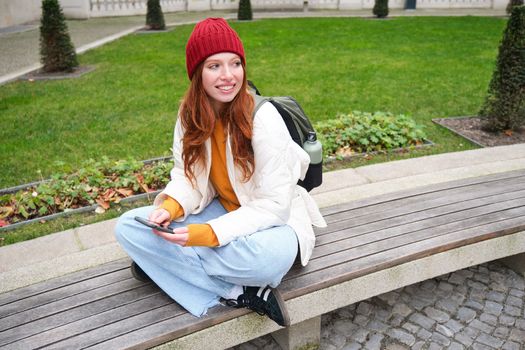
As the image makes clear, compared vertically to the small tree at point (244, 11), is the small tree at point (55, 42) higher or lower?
lower

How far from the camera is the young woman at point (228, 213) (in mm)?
2258

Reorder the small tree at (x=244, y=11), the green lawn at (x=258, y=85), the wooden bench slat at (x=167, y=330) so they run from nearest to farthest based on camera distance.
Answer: the wooden bench slat at (x=167, y=330) → the green lawn at (x=258, y=85) → the small tree at (x=244, y=11)

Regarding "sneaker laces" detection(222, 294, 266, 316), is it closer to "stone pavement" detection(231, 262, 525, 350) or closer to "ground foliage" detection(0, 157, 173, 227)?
"stone pavement" detection(231, 262, 525, 350)

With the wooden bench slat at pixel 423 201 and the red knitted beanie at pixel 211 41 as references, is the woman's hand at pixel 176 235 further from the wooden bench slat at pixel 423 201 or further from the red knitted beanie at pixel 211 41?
the wooden bench slat at pixel 423 201

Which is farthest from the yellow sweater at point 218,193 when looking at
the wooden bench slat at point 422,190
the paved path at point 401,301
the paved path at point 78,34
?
the paved path at point 78,34

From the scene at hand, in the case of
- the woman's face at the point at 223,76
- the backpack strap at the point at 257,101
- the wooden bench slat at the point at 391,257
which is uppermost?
the woman's face at the point at 223,76

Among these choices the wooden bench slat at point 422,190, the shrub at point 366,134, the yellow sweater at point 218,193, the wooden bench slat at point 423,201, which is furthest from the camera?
the shrub at point 366,134

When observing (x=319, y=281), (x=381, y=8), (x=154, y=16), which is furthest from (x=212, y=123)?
(x=381, y=8)

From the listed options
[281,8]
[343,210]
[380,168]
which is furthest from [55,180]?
[281,8]

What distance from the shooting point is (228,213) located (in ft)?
7.74

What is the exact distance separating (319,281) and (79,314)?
1136mm

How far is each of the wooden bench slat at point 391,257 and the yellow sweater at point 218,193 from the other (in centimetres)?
48

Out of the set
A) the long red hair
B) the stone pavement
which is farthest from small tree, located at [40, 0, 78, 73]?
the stone pavement

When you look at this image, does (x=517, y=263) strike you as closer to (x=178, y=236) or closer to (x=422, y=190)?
(x=422, y=190)
